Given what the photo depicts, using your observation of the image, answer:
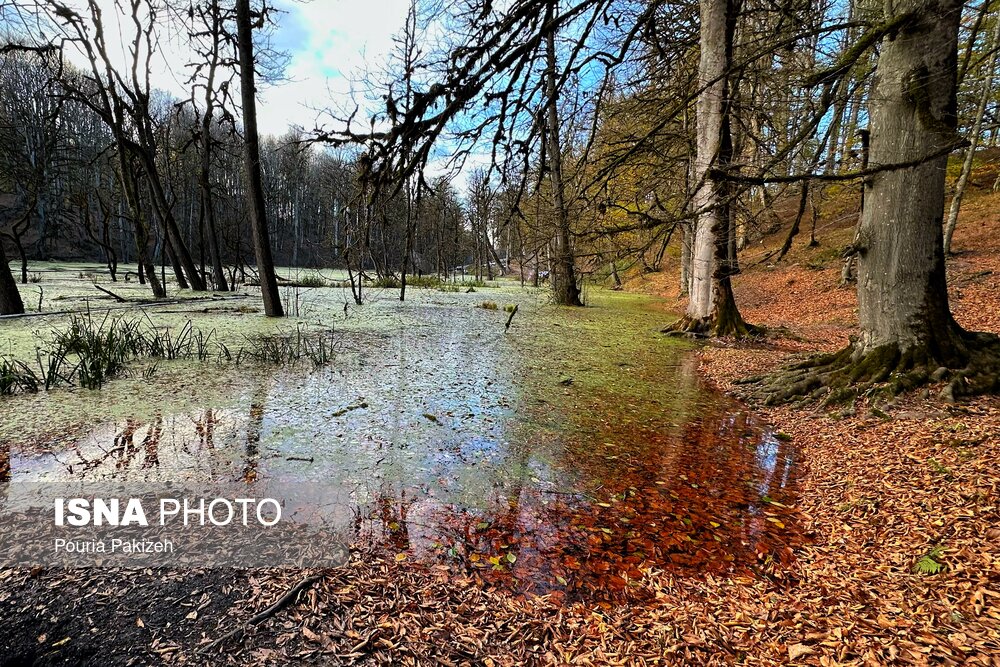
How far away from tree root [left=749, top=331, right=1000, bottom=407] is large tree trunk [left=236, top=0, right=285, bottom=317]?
23.4 ft

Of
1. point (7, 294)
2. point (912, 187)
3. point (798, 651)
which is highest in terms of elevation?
point (912, 187)

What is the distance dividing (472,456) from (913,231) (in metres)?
3.21

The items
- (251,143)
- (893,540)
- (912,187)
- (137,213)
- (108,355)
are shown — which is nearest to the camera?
(893,540)

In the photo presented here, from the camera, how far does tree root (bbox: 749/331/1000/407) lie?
2.63m

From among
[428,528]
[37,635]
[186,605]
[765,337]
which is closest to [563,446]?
[428,528]

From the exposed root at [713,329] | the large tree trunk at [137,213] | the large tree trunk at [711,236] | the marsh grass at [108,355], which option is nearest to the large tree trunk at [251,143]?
the marsh grass at [108,355]

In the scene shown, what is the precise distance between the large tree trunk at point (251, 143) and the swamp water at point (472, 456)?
3.38 meters

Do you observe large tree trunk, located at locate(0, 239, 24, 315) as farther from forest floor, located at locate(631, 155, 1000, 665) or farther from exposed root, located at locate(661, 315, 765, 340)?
exposed root, located at locate(661, 315, 765, 340)

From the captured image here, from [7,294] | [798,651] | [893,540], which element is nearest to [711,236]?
[893,540]

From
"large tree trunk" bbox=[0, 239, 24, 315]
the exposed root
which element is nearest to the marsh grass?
"large tree trunk" bbox=[0, 239, 24, 315]

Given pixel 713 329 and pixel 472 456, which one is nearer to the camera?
pixel 472 456

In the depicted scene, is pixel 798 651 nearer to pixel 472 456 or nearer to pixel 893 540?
pixel 893 540

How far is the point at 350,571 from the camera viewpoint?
148 centimetres

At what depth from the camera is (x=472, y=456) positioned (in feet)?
8.21
